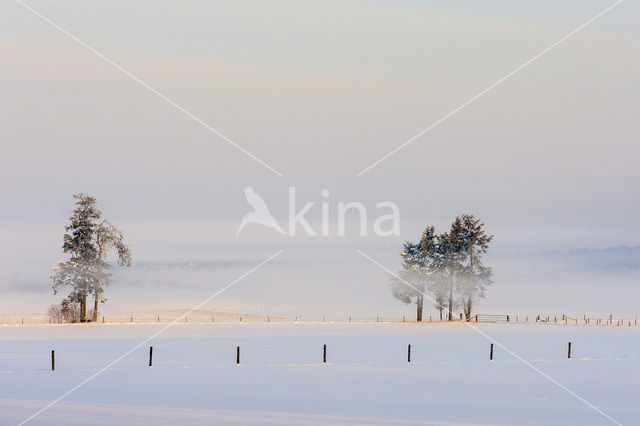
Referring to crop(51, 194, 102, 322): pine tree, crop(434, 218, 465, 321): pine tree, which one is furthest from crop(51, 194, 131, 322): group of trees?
crop(434, 218, 465, 321): pine tree

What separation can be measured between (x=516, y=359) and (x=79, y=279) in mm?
58934

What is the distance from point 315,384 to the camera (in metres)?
41.2

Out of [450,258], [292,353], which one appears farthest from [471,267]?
[292,353]

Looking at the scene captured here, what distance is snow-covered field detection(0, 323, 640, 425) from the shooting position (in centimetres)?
3128

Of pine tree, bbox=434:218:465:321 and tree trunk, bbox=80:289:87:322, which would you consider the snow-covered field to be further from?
pine tree, bbox=434:218:465:321

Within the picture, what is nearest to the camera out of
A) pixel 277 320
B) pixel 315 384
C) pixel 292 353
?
pixel 315 384

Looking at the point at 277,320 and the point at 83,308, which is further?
the point at 277,320

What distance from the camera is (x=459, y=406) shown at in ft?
112

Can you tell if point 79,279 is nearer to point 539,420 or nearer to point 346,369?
point 346,369

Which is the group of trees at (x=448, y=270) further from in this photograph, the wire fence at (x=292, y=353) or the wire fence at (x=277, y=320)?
the wire fence at (x=292, y=353)

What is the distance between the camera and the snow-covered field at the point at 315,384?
103 ft

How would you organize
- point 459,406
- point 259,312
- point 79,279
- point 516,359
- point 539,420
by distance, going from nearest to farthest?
point 539,420 → point 459,406 → point 516,359 → point 79,279 → point 259,312

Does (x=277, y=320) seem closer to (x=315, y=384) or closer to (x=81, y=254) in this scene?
(x=81, y=254)

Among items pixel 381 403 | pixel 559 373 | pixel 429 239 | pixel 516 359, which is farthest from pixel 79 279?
pixel 381 403
